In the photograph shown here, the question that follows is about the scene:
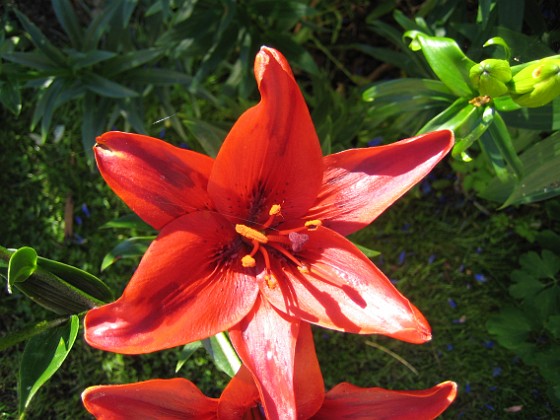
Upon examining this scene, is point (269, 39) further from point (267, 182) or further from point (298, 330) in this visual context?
point (298, 330)

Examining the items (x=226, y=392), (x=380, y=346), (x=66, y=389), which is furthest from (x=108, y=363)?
(x=226, y=392)

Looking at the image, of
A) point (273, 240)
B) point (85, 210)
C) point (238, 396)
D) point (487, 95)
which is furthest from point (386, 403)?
point (85, 210)

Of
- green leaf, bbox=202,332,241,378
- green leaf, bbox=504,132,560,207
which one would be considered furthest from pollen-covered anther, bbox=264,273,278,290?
green leaf, bbox=504,132,560,207

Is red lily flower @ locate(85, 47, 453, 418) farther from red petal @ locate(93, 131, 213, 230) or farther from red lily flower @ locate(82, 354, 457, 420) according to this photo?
red lily flower @ locate(82, 354, 457, 420)

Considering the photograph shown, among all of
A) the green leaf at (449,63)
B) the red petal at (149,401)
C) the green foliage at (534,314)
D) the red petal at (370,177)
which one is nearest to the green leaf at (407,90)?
the green leaf at (449,63)

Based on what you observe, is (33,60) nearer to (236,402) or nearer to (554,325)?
(236,402)

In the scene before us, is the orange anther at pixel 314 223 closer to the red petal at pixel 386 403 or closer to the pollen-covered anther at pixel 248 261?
the pollen-covered anther at pixel 248 261
